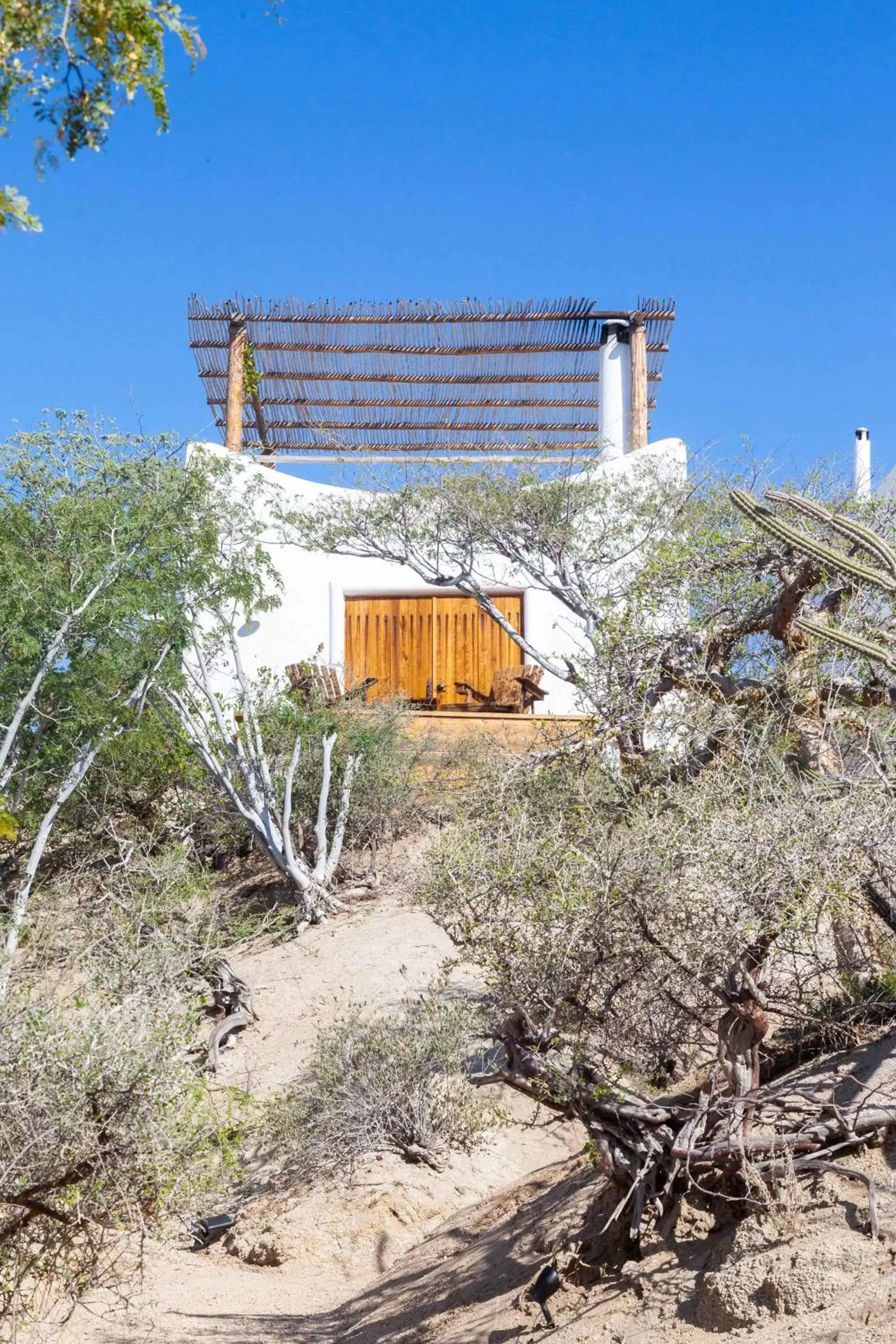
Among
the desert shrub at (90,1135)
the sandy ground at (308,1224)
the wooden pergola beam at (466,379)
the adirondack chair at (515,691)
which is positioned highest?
the wooden pergola beam at (466,379)

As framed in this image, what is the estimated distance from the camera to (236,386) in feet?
63.8

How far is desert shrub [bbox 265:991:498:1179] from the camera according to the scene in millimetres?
9805

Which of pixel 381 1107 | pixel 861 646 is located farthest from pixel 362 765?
pixel 861 646

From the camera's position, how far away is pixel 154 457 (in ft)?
46.8

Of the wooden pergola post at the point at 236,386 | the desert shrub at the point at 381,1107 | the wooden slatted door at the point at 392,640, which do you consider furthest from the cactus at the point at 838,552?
the wooden pergola post at the point at 236,386

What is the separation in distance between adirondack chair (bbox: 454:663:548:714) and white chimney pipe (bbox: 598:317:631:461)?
12.5 feet

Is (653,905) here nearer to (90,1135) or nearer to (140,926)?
(90,1135)

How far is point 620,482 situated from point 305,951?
23.9ft

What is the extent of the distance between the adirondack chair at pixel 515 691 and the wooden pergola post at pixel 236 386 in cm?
523

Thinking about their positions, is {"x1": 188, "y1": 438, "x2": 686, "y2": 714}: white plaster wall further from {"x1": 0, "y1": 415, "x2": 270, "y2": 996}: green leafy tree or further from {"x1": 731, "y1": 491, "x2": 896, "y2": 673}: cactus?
{"x1": 731, "y1": 491, "x2": 896, "y2": 673}: cactus

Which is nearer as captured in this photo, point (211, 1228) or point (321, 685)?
point (211, 1228)

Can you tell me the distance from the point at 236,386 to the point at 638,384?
587 cm

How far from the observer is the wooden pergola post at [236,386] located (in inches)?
763

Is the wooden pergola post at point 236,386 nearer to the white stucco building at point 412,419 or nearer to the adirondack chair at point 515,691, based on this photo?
the white stucco building at point 412,419
